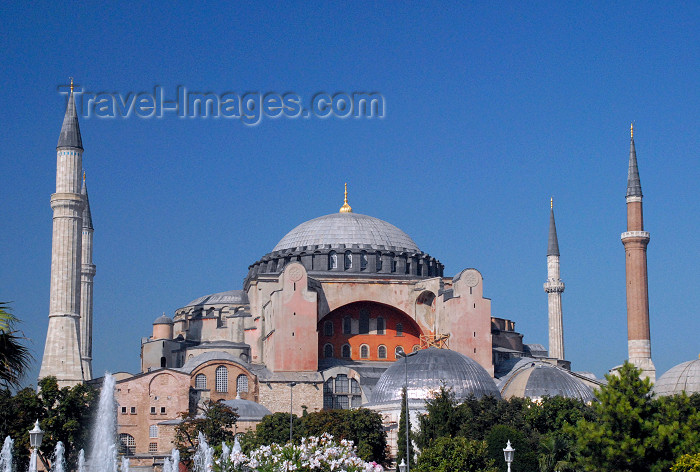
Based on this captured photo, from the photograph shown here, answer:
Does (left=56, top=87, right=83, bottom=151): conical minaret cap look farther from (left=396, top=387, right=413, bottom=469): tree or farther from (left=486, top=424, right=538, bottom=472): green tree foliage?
(left=486, top=424, right=538, bottom=472): green tree foliage

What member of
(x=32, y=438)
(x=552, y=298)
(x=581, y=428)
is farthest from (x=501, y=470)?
(x=552, y=298)

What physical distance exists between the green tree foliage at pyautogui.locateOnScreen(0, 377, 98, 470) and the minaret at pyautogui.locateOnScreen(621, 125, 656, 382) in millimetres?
23384

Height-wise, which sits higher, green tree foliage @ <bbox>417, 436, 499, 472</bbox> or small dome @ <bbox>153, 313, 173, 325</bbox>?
small dome @ <bbox>153, 313, 173, 325</bbox>

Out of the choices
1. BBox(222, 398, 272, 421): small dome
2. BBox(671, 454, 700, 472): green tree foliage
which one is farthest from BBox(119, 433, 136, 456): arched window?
BBox(671, 454, 700, 472): green tree foliage

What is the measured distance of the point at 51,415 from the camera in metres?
36.5

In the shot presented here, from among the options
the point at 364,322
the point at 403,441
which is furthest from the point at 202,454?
the point at 364,322

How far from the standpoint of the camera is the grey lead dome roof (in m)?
51.5

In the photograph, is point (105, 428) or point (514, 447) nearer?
point (514, 447)

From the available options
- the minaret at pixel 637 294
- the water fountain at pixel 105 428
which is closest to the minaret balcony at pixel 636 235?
the minaret at pixel 637 294

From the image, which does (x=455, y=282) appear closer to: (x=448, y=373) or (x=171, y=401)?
(x=448, y=373)

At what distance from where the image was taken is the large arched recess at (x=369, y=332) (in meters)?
48.5

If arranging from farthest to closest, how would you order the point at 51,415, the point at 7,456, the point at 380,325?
the point at 380,325 < the point at 51,415 < the point at 7,456

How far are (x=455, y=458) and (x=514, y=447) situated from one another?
13.8ft

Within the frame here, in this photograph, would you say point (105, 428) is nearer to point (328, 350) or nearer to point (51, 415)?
point (51, 415)
